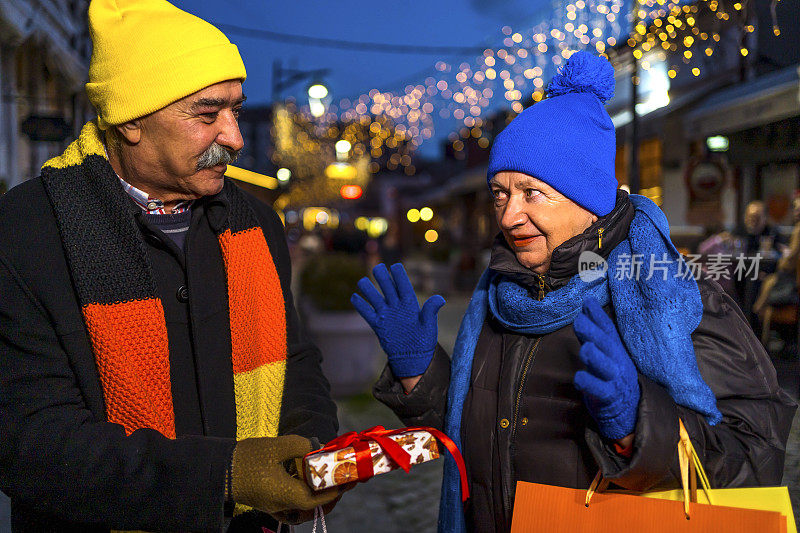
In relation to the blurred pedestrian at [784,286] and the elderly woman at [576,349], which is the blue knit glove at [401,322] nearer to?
the elderly woman at [576,349]

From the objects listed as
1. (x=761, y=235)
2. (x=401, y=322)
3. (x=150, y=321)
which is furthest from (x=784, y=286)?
(x=150, y=321)

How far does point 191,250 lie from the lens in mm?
1767

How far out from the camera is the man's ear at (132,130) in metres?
1.68

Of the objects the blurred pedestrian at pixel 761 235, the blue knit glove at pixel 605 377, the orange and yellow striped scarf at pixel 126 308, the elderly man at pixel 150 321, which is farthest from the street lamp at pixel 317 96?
the blue knit glove at pixel 605 377

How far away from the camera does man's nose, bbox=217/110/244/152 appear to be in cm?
173

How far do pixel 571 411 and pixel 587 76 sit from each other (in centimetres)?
101

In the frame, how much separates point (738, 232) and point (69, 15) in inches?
423

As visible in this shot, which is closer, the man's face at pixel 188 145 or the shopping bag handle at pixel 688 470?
the shopping bag handle at pixel 688 470

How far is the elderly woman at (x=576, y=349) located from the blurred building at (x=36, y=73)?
4.47 meters

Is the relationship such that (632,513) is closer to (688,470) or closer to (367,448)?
(688,470)

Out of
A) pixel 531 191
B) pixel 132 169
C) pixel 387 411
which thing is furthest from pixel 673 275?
pixel 387 411

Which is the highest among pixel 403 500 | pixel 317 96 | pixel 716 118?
pixel 317 96

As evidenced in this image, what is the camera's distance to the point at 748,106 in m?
6.61

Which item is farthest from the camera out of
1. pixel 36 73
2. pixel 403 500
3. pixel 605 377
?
pixel 36 73
